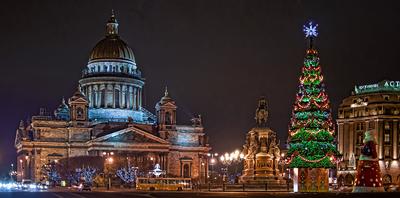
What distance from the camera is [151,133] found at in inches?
6201

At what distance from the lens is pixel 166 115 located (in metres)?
163

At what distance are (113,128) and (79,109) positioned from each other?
290 inches

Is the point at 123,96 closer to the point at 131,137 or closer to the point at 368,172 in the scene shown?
the point at 131,137

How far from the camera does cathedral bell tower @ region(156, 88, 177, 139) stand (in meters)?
161

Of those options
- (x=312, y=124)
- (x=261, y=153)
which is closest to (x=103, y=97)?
(x=261, y=153)

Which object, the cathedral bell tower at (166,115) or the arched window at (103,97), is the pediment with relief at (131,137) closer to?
the cathedral bell tower at (166,115)

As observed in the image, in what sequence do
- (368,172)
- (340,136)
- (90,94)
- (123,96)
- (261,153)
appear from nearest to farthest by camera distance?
(368,172) < (261,153) < (340,136) < (123,96) < (90,94)

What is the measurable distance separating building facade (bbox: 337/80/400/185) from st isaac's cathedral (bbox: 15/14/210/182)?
26989 mm

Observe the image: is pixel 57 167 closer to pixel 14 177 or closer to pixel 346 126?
pixel 14 177

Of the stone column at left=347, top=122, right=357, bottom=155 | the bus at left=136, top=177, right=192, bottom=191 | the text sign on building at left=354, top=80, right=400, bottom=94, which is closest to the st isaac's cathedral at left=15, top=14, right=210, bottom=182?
the stone column at left=347, top=122, right=357, bottom=155

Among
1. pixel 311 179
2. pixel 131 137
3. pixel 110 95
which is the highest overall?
pixel 110 95

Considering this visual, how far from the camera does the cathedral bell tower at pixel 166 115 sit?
528ft

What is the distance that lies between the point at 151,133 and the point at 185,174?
34.8 feet

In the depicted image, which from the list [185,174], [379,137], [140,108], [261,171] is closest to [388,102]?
[379,137]
